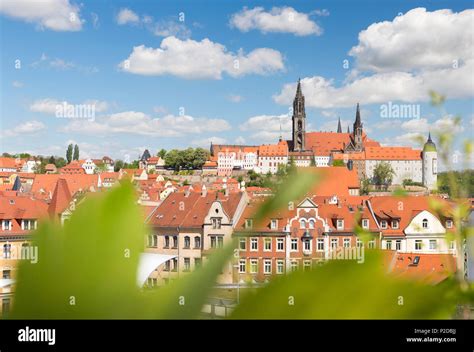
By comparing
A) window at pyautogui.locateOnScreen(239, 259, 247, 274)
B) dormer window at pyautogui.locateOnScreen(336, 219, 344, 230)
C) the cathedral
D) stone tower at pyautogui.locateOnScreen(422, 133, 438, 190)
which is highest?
the cathedral

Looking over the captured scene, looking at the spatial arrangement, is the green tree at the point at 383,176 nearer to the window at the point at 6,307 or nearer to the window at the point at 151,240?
the window at the point at 151,240

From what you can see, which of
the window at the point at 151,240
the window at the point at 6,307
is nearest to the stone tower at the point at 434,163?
the window at the point at 151,240

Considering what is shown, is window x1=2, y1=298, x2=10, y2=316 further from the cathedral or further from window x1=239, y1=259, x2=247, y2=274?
the cathedral

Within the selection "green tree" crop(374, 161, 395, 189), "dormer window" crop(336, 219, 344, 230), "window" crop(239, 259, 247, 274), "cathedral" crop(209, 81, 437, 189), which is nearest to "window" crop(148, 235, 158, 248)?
"window" crop(239, 259, 247, 274)

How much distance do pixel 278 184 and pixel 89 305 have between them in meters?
0.08

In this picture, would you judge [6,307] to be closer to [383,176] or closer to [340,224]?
[340,224]

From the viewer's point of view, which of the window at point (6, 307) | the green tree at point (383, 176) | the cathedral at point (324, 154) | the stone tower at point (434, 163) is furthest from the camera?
the cathedral at point (324, 154)

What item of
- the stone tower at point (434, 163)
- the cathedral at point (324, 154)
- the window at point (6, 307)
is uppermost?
the cathedral at point (324, 154)

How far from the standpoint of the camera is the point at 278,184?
0.19 m

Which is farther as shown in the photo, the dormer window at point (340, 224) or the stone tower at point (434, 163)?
the dormer window at point (340, 224)

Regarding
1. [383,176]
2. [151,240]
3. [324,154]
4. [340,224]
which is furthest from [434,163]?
[324,154]
